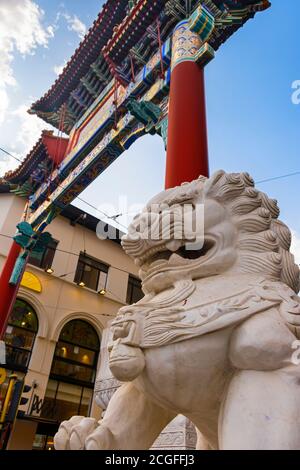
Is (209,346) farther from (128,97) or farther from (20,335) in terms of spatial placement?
(20,335)

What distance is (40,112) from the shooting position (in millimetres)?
8125

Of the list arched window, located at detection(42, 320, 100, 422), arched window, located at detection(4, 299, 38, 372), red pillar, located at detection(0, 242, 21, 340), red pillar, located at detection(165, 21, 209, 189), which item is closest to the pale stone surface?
red pillar, located at detection(165, 21, 209, 189)

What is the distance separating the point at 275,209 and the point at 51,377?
8540 mm

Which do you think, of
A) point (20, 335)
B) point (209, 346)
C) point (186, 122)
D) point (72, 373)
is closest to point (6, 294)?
point (20, 335)

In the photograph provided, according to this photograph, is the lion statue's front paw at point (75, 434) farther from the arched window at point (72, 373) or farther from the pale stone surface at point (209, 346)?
the arched window at point (72, 373)

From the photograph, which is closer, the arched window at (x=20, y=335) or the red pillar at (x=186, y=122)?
the red pillar at (x=186, y=122)

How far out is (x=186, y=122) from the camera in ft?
9.63

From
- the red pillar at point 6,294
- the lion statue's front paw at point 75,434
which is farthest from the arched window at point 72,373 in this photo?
the lion statue's front paw at point 75,434

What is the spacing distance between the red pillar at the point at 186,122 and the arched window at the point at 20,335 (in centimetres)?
693

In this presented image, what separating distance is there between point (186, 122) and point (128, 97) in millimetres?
2175

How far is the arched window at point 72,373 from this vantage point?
27.6ft

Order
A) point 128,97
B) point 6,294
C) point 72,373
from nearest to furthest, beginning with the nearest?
1. point 128,97
2. point 6,294
3. point 72,373
